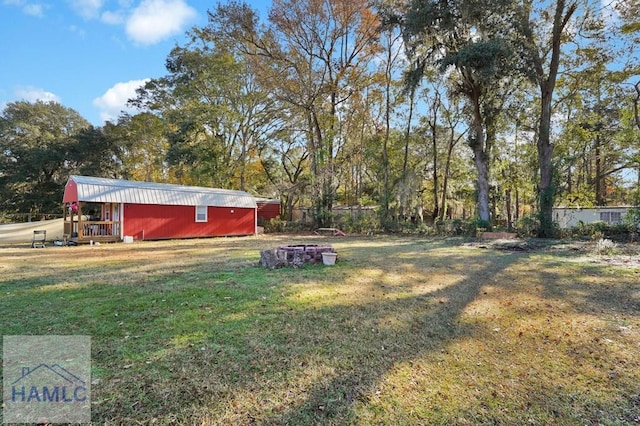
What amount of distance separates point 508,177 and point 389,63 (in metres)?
10.8

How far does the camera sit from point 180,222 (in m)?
14.5

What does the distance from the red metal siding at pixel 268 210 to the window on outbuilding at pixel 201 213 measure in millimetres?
6384

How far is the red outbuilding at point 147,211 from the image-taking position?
1216 cm

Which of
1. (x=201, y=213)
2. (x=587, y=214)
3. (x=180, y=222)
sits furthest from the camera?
(x=587, y=214)

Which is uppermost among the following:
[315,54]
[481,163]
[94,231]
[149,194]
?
[315,54]

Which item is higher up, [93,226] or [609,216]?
[609,216]

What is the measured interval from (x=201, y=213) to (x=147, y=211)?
96.1 inches

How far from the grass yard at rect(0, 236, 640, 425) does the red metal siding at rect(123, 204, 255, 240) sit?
293 inches

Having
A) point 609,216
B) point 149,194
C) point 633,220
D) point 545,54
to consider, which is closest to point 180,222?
point 149,194

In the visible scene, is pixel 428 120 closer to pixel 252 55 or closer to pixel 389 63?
pixel 389 63

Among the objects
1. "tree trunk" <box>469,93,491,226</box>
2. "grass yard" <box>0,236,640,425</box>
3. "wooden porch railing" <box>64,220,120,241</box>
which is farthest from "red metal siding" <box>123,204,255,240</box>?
"tree trunk" <box>469,93,491,226</box>

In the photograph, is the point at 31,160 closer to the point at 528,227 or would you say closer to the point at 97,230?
the point at 97,230

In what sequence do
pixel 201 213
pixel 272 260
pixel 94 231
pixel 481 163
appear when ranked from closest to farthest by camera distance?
pixel 272 260
pixel 94 231
pixel 481 163
pixel 201 213

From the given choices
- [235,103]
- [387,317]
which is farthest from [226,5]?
[387,317]
